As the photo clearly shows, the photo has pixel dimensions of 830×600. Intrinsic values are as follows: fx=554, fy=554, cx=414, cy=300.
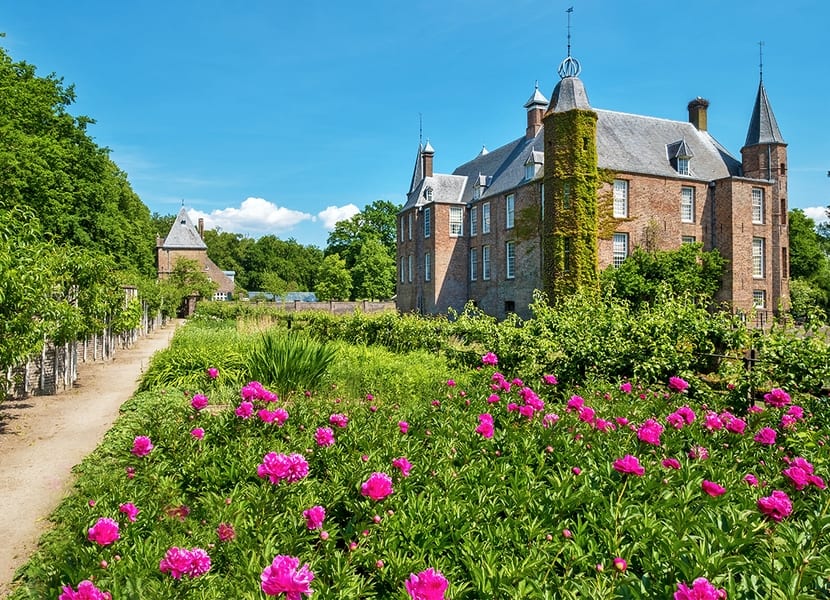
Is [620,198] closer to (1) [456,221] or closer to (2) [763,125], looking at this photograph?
(2) [763,125]

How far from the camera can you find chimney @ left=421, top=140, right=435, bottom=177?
4138cm

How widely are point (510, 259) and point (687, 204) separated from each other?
10350mm

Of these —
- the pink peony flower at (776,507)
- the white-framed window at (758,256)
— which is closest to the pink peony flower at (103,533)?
the pink peony flower at (776,507)

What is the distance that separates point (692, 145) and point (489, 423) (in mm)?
35080

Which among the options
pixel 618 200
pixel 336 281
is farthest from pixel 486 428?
pixel 336 281

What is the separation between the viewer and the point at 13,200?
69.9ft

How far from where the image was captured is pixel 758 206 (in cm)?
3147

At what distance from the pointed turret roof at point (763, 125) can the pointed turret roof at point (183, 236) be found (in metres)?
53.5

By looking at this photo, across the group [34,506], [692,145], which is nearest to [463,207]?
[692,145]

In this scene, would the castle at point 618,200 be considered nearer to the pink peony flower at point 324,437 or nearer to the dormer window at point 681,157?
the dormer window at point 681,157

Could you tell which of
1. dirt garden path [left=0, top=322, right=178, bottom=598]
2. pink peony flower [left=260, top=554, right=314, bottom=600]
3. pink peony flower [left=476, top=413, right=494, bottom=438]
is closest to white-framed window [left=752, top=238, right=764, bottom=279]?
dirt garden path [left=0, top=322, right=178, bottom=598]

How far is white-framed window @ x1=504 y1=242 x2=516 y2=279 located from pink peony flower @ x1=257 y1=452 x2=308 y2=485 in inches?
1232

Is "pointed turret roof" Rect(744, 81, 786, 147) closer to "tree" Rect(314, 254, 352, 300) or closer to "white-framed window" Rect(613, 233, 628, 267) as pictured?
"white-framed window" Rect(613, 233, 628, 267)

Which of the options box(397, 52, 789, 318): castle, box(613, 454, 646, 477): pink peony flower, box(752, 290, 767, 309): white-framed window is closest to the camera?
box(613, 454, 646, 477): pink peony flower
